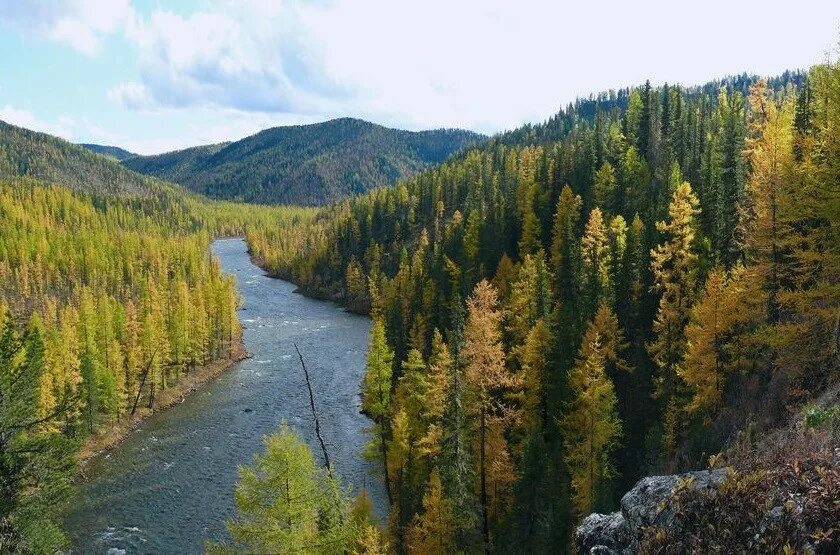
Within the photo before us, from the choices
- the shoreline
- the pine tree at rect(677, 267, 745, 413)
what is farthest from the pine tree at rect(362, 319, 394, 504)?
the shoreline

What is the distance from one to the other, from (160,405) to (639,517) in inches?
2909

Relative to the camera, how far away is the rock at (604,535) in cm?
1175

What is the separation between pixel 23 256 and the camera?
506 ft

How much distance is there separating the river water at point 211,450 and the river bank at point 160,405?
1143 millimetres

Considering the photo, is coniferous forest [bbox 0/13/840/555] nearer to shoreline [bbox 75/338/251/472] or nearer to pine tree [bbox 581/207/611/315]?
pine tree [bbox 581/207/611/315]

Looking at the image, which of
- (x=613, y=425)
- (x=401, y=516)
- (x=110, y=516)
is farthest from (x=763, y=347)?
(x=110, y=516)

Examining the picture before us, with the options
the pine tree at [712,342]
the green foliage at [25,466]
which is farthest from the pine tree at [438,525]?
the green foliage at [25,466]

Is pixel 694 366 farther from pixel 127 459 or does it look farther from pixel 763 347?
pixel 127 459

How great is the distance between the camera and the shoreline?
60.5 m

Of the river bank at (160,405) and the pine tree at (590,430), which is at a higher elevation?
the pine tree at (590,430)

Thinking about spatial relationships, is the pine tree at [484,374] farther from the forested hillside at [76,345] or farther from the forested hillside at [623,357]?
the forested hillside at [76,345]

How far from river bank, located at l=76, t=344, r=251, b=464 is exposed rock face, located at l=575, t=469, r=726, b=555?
1727 inches

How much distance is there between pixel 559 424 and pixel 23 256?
161387mm

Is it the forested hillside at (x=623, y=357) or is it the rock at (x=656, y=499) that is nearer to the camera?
the rock at (x=656, y=499)
